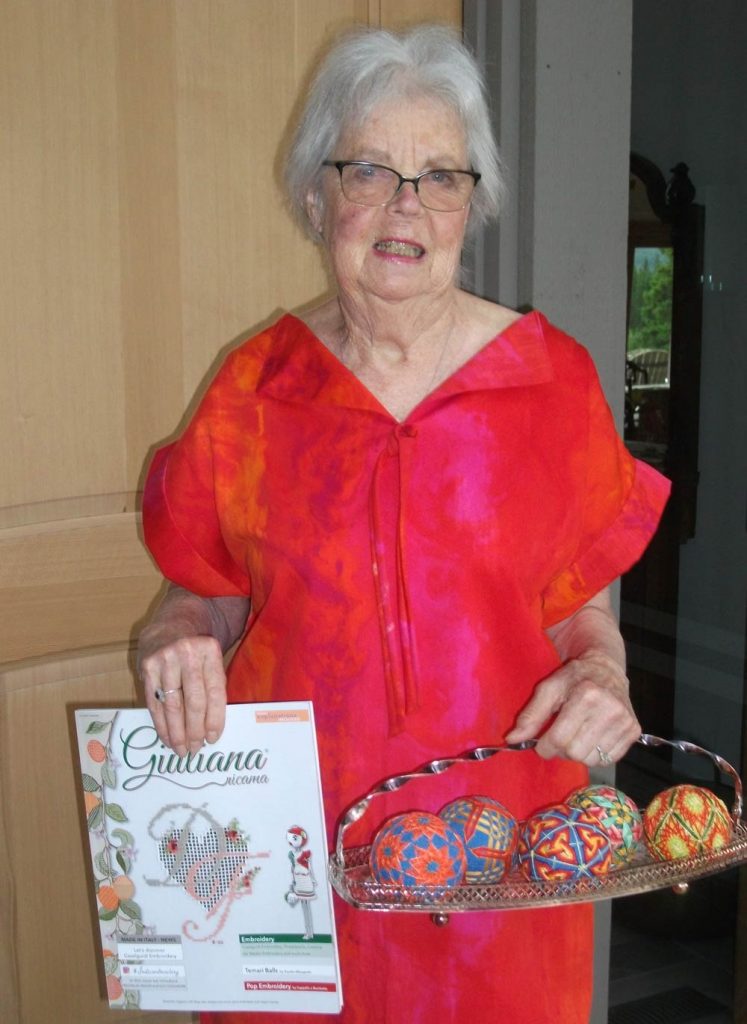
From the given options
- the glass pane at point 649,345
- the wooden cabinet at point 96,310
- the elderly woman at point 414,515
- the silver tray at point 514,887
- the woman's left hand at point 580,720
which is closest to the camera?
the silver tray at point 514,887

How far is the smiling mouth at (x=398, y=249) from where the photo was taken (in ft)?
3.38

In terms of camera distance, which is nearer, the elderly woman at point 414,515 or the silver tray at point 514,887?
the silver tray at point 514,887

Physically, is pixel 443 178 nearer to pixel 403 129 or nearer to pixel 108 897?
pixel 403 129

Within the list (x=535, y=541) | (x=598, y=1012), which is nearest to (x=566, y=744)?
(x=535, y=541)

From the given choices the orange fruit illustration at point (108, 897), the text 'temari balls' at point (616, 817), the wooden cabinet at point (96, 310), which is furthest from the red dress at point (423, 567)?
the wooden cabinet at point (96, 310)

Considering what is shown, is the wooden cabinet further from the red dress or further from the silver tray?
the silver tray

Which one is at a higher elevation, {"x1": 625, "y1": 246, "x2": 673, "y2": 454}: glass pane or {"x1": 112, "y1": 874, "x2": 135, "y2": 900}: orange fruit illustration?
{"x1": 625, "y1": 246, "x2": 673, "y2": 454}: glass pane

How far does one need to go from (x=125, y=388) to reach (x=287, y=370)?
53cm

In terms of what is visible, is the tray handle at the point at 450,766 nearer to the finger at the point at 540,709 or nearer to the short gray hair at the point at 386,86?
the finger at the point at 540,709

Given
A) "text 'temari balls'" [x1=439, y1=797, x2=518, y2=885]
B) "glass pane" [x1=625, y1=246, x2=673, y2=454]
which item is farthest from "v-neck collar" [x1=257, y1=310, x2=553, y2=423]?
"glass pane" [x1=625, y1=246, x2=673, y2=454]

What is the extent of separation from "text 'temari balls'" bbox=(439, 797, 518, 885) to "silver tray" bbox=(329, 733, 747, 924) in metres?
0.02

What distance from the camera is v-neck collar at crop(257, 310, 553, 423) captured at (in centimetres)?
106

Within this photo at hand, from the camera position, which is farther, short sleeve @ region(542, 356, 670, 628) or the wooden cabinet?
the wooden cabinet

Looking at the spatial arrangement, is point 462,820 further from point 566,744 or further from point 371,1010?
point 371,1010
